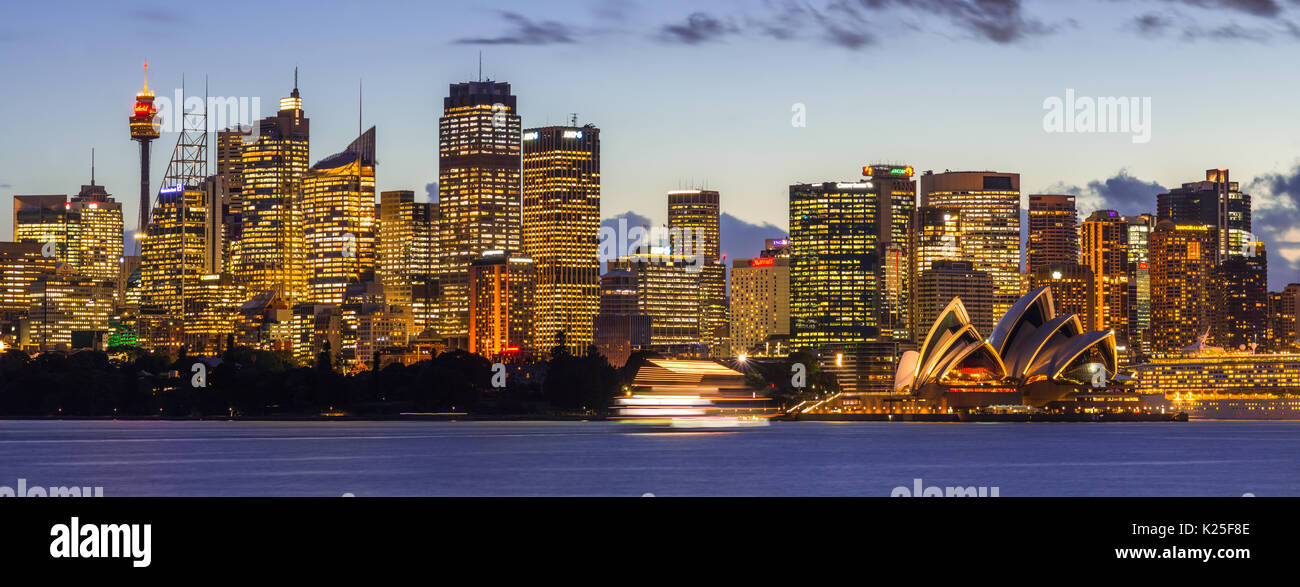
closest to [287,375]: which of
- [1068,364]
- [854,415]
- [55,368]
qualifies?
[55,368]

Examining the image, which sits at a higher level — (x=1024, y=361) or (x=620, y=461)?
(x=1024, y=361)

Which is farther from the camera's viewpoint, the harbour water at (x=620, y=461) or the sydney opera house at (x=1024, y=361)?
the sydney opera house at (x=1024, y=361)

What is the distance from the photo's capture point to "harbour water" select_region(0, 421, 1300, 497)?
62.2 meters

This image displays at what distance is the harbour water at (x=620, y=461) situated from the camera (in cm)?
6222

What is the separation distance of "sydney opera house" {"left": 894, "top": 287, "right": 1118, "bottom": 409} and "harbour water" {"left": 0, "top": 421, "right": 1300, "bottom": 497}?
22487 mm

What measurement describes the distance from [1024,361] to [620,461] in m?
86.9

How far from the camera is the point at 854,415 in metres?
168

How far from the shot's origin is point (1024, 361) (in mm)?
157625

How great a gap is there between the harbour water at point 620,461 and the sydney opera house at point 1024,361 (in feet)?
73.8

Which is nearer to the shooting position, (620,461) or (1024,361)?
(620,461)

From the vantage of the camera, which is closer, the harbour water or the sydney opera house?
the harbour water

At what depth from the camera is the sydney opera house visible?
6166 inches
